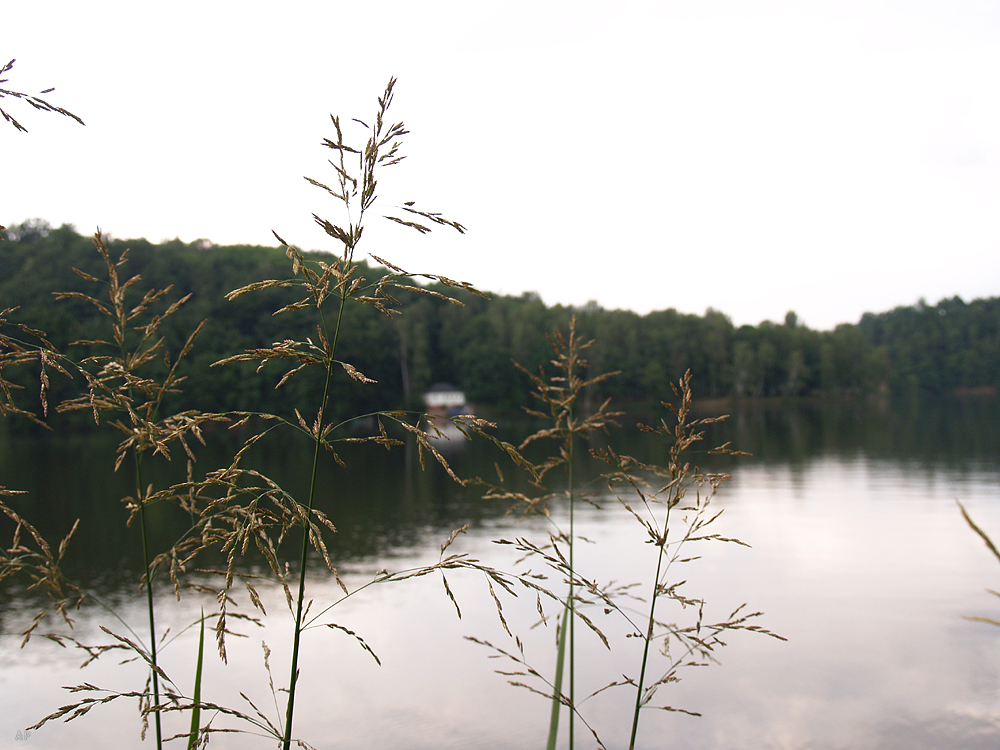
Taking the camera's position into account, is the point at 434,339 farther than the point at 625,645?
Yes

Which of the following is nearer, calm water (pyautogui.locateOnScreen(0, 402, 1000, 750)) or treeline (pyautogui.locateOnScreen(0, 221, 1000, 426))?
calm water (pyautogui.locateOnScreen(0, 402, 1000, 750))

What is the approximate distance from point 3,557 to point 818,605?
12438 millimetres

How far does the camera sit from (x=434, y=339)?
10094 cm

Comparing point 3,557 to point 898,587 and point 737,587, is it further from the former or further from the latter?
point 898,587

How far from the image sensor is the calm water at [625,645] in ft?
26.3

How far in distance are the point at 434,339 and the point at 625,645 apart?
9147 centimetres

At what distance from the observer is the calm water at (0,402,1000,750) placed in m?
8.02

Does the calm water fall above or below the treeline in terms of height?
below

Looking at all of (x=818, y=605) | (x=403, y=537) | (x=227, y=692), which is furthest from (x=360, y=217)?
(x=403, y=537)

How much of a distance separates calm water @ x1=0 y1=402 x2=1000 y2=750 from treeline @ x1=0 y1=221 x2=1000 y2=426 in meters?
40.3

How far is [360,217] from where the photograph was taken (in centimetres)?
172

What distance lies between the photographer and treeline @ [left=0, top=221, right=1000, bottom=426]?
7281 centimetres

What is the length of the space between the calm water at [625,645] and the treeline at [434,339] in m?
40.3

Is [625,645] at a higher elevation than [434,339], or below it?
below
